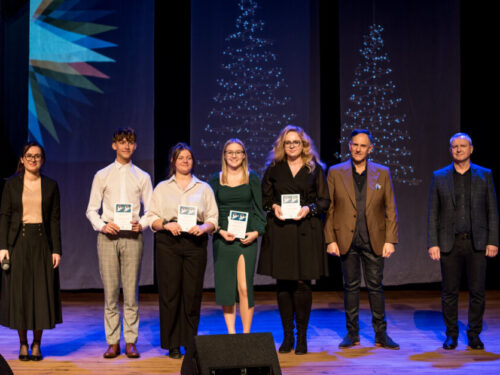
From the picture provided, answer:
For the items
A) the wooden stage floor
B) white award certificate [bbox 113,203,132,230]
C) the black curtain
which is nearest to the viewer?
the wooden stage floor

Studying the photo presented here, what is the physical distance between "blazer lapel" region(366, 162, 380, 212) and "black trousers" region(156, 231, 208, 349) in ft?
4.35

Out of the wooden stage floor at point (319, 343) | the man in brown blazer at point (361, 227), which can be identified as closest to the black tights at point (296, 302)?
the wooden stage floor at point (319, 343)

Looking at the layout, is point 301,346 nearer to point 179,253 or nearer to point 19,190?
point 179,253

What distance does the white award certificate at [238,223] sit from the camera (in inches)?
151

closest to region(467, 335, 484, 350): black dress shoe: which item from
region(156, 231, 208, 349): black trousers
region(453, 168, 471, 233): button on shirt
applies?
region(453, 168, 471, 233): button on shirt

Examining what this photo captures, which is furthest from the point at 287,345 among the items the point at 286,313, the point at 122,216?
the point at 122,216

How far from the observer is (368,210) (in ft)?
13.5

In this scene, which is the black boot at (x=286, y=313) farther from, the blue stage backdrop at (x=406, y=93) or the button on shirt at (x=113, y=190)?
the blue stage backdrop at (x=406, y=93)

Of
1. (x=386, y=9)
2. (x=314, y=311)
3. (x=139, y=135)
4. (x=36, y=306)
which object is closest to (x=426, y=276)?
(x=314, y=311)

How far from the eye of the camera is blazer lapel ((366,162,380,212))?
4.14 m

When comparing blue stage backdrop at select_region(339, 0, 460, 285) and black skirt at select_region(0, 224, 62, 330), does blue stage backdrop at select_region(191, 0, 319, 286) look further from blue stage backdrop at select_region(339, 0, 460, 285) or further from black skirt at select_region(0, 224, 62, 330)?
black skirt at select_region(0, 224, 62, 330)

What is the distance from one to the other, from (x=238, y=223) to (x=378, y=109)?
10.7ft

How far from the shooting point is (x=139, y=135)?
20.7 feet

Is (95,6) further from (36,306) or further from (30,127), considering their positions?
(36,306)
